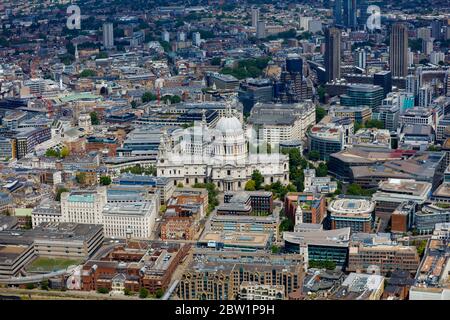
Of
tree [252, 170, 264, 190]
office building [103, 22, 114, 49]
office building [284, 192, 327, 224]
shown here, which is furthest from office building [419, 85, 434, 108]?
office building [103, 22, 114, 49]

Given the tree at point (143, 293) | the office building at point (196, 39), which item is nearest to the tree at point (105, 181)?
the tree at point (143, 293)

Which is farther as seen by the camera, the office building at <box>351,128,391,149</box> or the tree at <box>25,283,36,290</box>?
the office building at <box>351,128,391,149</box>

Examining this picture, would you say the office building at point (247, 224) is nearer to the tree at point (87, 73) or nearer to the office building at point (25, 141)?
the office building at point (25, 141)

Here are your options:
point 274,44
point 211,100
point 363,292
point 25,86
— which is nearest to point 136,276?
point 363,292

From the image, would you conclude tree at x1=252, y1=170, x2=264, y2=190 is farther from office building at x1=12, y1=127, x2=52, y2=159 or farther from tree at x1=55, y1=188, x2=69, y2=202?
office building at x1=12, y1=127, x2=52, y2=159
